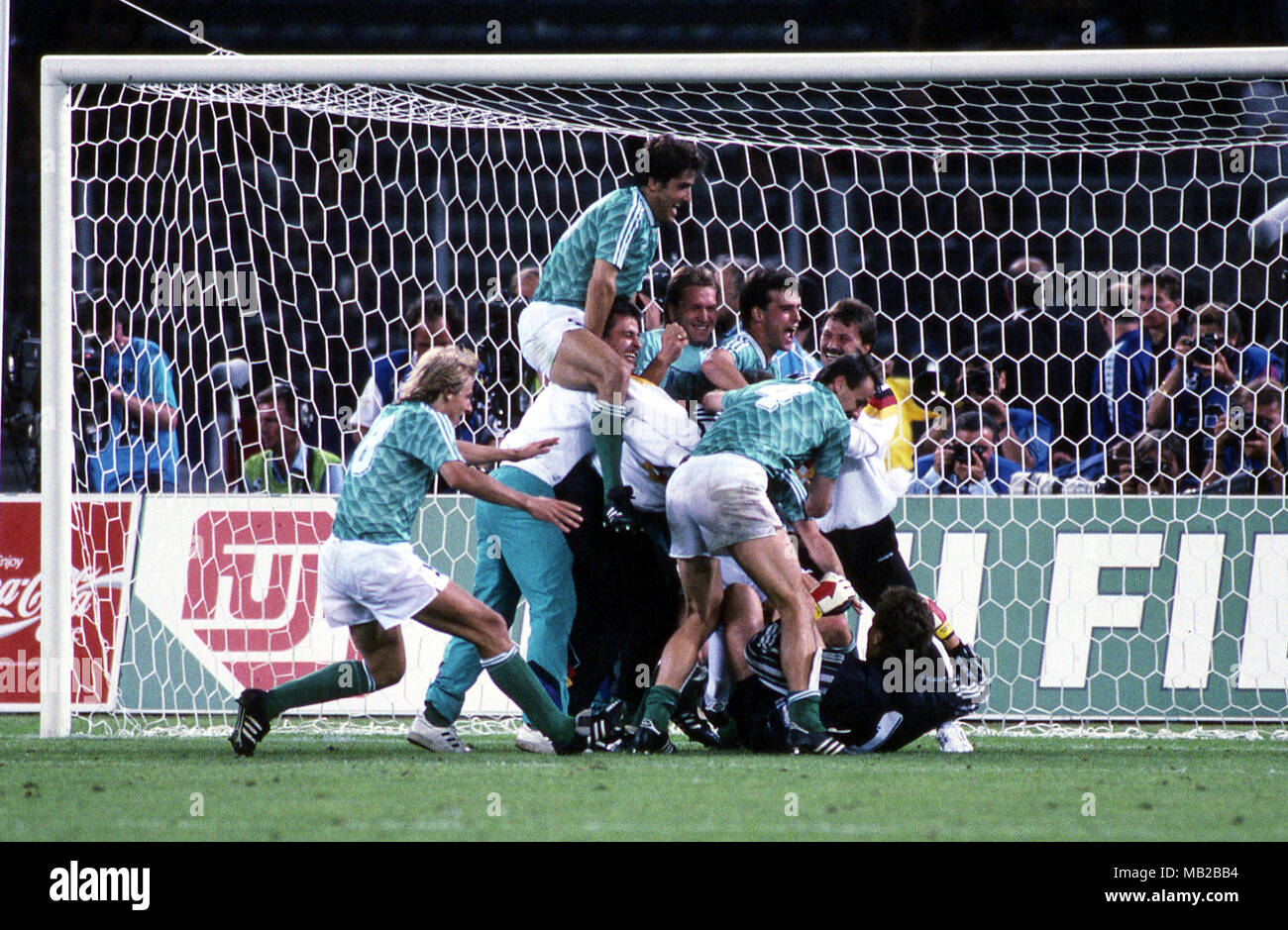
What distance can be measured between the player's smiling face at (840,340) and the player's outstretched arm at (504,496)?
66.2 inches

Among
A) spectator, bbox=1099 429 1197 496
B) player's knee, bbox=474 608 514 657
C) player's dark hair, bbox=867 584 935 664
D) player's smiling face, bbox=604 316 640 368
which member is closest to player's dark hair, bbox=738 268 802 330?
player's smiling face, bbox=604 316 640 368

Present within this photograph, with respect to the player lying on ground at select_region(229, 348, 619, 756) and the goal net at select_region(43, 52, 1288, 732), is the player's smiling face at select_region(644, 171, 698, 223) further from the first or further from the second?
the player lying on ground at select_region(229, 348, 619, 756)

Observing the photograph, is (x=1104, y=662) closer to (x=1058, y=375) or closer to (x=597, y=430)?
(x=1058, y=375)

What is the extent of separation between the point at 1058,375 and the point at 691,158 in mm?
3496

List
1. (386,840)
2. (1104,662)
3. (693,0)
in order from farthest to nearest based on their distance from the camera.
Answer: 1. (693,0)
2. (1104,662)
3. (386,840)

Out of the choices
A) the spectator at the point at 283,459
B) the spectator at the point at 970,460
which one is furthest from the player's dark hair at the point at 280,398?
the spectator at the point at 970,460

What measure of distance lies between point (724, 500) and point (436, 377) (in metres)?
1.15

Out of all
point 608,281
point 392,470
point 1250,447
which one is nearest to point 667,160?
point 608,281

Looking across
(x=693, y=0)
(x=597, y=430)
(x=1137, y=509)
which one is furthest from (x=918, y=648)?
(x=693, y=0)

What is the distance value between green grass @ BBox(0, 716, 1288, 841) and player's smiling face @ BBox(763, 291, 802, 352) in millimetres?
1848

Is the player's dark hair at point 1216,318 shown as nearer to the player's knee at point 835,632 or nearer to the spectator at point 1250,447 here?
the spectator at point 1250,447

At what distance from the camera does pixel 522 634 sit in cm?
741

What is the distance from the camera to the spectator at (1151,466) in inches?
305

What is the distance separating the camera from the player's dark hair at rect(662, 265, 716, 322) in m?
6.49
